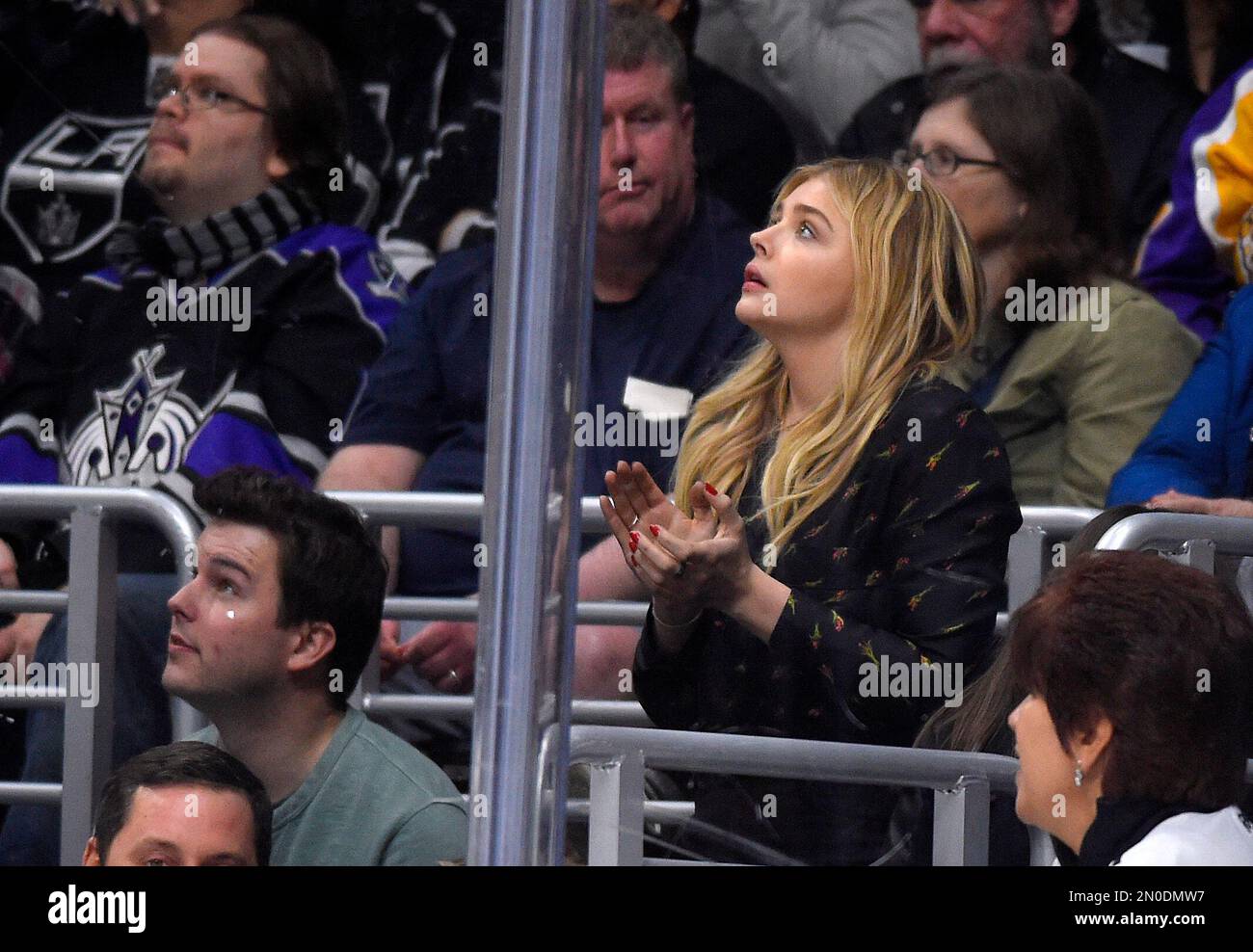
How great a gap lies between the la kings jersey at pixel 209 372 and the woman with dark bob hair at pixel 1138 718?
4.74 ft

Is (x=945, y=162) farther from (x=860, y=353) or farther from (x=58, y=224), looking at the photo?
(x=58, y=224)

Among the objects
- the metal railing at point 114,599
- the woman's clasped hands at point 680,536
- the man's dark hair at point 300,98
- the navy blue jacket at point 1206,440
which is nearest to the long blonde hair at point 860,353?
the woman's clasped hands at point 680,536

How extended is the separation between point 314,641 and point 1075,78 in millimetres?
1628

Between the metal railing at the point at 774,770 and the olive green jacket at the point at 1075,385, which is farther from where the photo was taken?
the olive green jacket at the point at 1075,385

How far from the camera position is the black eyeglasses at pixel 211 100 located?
10.5 feet

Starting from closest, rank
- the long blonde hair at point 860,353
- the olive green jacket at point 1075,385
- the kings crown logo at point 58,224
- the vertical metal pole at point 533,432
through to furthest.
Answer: the vertical metal pole at point 533,432
the long blonde hair at point 860,353
the olive green jacket at point 1075,385
the kings crown logo at point 58,224

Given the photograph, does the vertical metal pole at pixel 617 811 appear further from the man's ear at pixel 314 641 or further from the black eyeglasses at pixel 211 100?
the black eyeglasses at pixel 211 100

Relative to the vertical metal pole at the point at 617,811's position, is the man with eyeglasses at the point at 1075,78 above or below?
above

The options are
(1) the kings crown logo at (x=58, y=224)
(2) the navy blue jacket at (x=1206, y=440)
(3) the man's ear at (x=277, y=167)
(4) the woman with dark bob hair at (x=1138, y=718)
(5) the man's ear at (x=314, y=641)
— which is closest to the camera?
(4) the woman with dark bob hair at (x=1138, y=718)

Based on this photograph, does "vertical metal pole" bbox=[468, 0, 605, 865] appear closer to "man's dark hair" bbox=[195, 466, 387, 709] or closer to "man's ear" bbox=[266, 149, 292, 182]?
"man's dark hair" bbox=[195, 466, 387, 709]

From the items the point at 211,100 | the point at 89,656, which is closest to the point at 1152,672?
the point at 89,656

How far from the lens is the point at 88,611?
100 inches
